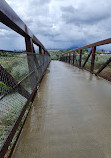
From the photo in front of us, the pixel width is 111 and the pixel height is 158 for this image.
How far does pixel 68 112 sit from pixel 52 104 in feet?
1.14

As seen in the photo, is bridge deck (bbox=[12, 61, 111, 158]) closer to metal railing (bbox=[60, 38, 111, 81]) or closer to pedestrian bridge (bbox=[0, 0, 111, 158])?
pedestrian bridge (bbox=[0, 0, 111, 158])

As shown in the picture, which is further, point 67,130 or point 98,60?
point 98,60

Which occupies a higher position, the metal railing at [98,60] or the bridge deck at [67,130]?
the metal railing at [98,60]

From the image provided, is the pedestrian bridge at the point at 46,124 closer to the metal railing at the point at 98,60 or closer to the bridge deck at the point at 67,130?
the bridge deck at the point at 67,130

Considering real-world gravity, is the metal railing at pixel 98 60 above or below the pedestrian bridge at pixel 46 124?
above

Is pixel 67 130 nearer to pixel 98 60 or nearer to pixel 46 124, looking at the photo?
pixel 46 124

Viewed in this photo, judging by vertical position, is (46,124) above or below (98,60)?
below

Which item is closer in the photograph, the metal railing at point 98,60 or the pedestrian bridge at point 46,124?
the pedestrian bridge at point 46,124

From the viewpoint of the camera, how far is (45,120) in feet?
4.21

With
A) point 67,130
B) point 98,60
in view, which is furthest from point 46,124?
point 98,60

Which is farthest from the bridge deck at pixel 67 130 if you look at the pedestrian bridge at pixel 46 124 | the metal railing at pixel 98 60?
the metal railing at pixel 98 60

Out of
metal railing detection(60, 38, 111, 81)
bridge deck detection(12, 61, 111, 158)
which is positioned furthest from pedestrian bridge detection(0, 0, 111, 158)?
metal railing detection(60, 38, 111, 81)

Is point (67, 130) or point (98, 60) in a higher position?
point (98, 60)

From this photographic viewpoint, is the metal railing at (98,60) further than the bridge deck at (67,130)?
Yes
